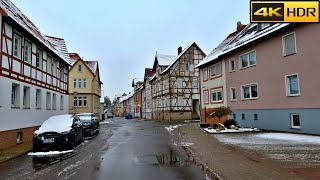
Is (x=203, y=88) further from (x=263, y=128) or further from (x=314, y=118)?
(x=314, y=118)

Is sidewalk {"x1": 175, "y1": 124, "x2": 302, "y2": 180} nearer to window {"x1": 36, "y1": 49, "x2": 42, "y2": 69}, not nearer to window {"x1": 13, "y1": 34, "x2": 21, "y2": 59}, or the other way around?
window {"x1": 13, "y1": 34, "x2": 21, "y2": 59}

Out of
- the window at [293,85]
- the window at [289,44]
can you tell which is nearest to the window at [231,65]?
the window at [289,44]

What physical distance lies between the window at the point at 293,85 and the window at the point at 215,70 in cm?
989

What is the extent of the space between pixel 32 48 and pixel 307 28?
54.7 ft

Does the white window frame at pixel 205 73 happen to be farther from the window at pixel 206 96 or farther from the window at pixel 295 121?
the window at pixel 295 121

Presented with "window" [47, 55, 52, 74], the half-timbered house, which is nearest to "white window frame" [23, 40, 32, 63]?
"window" [47, 55, 52, 74]

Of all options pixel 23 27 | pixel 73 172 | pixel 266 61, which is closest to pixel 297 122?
pixel 266 61

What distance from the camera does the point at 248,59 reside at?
72.8 feet

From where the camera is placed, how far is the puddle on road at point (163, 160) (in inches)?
372

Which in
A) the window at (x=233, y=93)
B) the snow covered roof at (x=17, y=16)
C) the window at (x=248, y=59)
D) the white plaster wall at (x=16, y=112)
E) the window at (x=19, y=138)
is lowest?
the window at (x=19, y=138)

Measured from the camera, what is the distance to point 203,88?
3112cm

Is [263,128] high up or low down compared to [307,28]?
down

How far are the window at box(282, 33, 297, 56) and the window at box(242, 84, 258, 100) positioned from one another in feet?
13.1

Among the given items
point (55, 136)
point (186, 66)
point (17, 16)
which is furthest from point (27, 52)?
point (186, 66)
